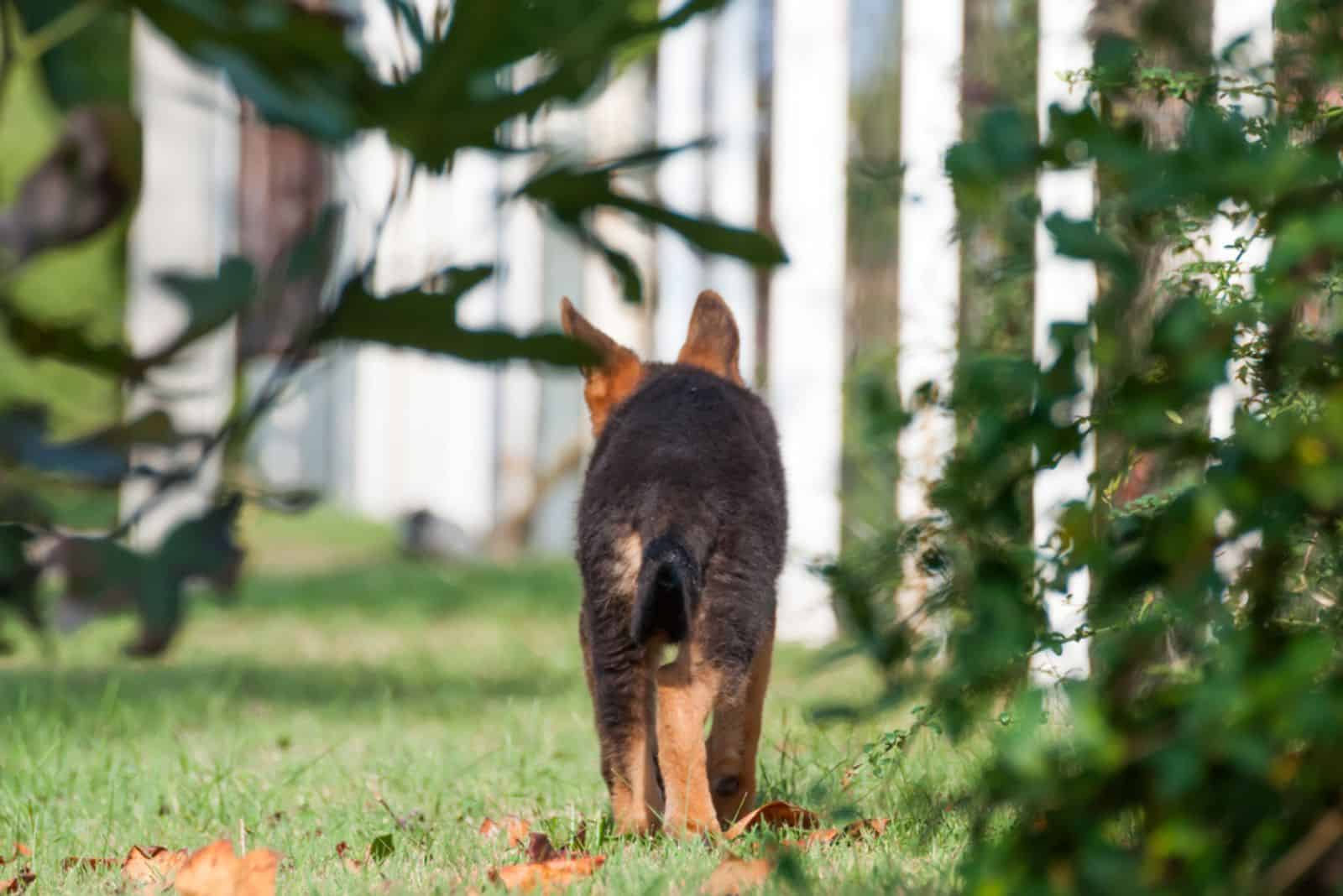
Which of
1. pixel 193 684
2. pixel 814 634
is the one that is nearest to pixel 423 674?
pixel 193 684

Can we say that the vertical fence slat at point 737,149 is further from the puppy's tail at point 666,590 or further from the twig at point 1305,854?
the twig at point 1305,854

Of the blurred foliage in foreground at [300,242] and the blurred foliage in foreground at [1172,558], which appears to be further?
the blurred foliage in foreground at [1172,558]

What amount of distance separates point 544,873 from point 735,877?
11.2 inches

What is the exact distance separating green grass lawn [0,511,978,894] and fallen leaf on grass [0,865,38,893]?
0.03 m

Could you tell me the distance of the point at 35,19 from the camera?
1170mm

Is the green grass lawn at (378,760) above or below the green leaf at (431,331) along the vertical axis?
below

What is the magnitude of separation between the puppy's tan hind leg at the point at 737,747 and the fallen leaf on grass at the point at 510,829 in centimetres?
31

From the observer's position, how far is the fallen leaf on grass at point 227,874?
209 centimetres

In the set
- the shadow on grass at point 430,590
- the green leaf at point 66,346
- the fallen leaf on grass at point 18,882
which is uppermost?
the green leaf at point 66,346

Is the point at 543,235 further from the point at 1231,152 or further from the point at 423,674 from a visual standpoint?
the point at 1231,152

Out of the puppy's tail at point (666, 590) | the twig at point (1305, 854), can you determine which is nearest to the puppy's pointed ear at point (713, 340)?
the puppy's tail at point (666, 590)

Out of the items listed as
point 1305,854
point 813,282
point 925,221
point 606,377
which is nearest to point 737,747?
point 606,377

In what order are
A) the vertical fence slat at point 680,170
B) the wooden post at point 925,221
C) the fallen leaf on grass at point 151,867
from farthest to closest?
the vertical fence slat at point 680,170 → the wooden post at point 925,221 → the fallen leaf on grass at point 151,867

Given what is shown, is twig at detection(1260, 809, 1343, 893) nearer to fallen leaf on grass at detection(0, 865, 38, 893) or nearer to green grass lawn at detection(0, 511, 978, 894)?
green grass lawn at detection(0, 511, 978, 894)
